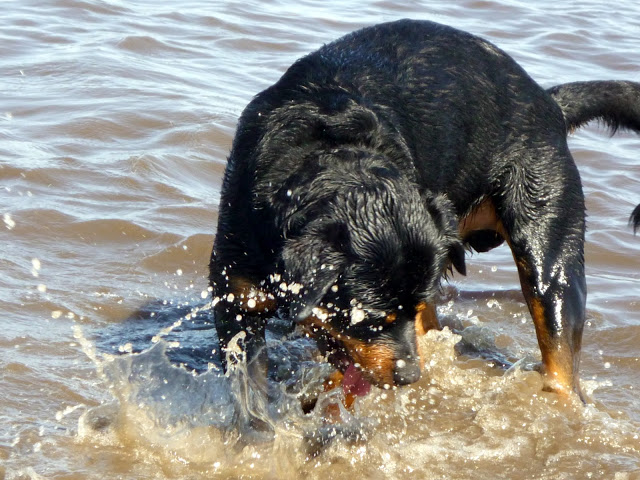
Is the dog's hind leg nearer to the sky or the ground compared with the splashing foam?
nearer to the sky

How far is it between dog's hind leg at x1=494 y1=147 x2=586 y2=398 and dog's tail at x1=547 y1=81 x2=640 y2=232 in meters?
0.36

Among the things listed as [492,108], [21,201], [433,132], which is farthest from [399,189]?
[21,201]

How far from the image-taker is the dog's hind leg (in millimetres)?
4773

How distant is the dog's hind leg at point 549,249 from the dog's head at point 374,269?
0.77 meters

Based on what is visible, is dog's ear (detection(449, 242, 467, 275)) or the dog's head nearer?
the dog's head

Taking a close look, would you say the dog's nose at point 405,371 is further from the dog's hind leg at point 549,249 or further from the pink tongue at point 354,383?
the dog's hind leg at point 549,249

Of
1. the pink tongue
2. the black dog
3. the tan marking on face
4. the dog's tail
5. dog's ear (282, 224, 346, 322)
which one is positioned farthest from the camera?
the dog's tail

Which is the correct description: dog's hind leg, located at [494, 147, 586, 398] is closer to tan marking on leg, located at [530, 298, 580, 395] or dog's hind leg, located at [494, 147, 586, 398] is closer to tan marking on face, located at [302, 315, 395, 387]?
tan marking on leg, located at [530, 298, 580, 395]

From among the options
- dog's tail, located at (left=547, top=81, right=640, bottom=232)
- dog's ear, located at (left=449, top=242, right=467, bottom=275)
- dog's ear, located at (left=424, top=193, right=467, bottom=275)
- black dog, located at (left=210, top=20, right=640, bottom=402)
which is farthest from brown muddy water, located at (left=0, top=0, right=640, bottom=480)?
dog's tail, located at (left=547, top=81, right=640, bottom=232)

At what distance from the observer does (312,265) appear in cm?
367

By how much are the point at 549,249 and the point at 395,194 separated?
130cm

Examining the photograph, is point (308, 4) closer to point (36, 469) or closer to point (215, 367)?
point (215, 367)

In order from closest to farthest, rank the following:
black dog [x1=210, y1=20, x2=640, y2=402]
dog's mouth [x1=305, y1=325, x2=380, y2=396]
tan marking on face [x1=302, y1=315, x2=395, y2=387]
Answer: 1. black dog [x1=210, y1=20, x2=640, y2=402]
2. tan marking on face [x1=302, y1=315, x2=395, y2=387]
3. dog's mouth [x1=305, y1=325, x2=380, y2=396]

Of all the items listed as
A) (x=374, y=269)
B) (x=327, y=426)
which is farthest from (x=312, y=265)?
(x=327, y=426)
